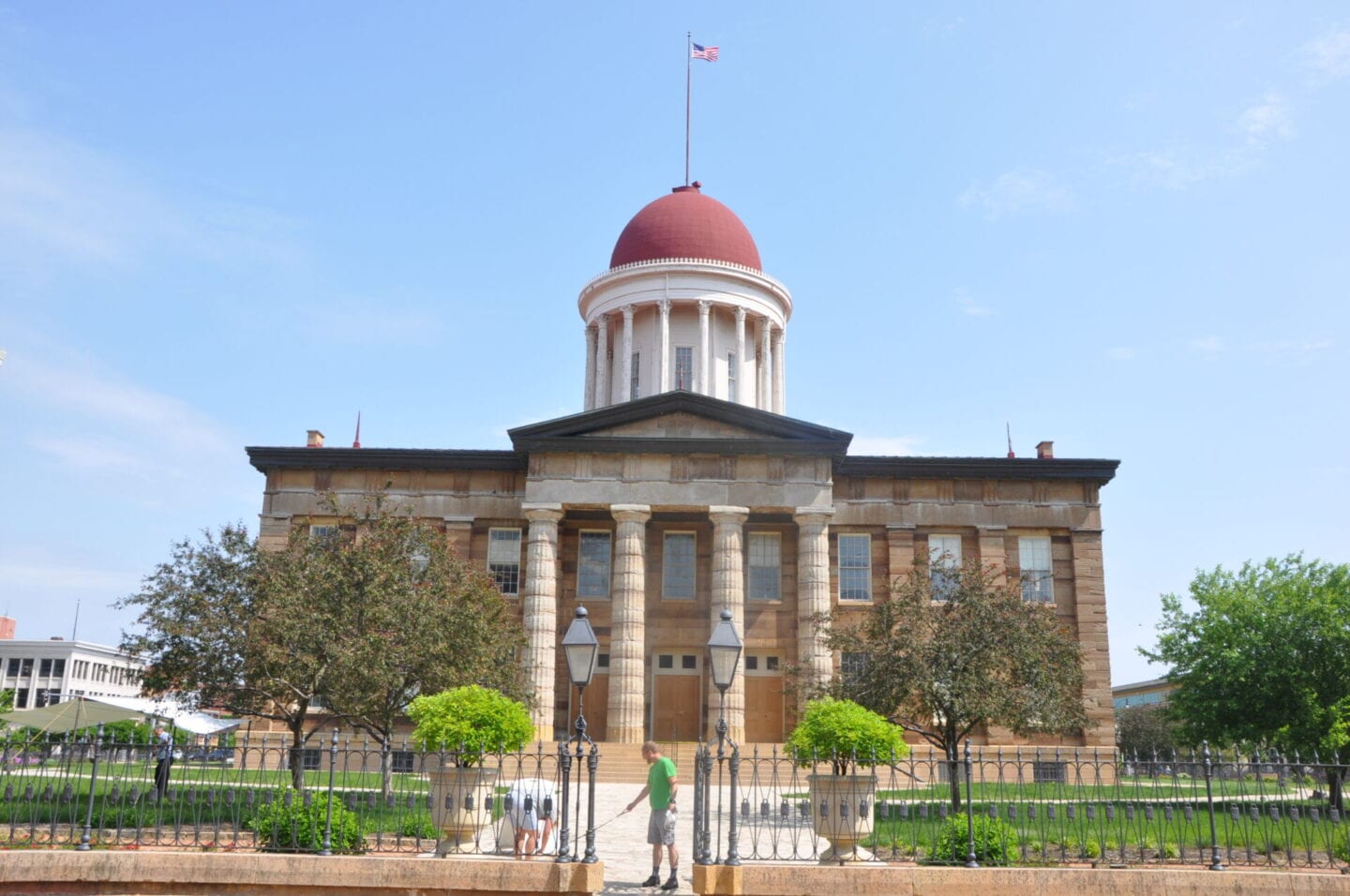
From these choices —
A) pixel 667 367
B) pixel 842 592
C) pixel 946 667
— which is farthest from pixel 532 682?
pixel 667 367

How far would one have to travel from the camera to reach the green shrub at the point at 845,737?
1742cm

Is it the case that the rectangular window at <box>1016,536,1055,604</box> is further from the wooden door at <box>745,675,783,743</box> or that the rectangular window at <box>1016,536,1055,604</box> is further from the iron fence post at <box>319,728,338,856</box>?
the iron fence post at <box>319,728,338,856</box>

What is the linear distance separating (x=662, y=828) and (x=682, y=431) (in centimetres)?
2342

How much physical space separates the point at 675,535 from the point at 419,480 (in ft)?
30.4

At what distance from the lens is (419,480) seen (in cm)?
3834

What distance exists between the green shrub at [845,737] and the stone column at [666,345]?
28.6 meters

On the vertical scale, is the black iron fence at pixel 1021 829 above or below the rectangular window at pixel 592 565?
below

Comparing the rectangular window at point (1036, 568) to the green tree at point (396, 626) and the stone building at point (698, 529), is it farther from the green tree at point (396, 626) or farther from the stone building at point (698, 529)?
the green tree at point (396, 626)

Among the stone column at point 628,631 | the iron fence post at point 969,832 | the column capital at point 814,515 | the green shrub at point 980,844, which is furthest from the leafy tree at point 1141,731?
the iron fence post at point 969,832

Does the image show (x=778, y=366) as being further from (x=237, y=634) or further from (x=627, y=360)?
(x=237, y=634)

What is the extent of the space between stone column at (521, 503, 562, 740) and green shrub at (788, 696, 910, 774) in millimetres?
17270

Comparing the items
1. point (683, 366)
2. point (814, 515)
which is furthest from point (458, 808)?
point (683, 366)

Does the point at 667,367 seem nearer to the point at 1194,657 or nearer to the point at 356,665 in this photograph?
the point at 1194,657

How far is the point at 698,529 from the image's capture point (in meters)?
38.1
